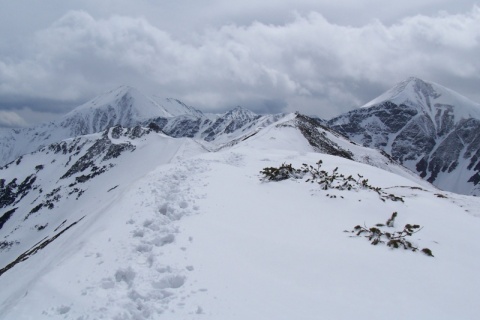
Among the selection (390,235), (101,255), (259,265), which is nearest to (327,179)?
(390,235)

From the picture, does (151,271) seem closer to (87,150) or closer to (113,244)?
(113,244)

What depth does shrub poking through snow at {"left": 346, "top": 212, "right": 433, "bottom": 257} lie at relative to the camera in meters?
9.97

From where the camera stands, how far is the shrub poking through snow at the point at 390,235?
9969mm

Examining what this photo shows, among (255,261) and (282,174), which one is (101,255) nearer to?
(255,261)

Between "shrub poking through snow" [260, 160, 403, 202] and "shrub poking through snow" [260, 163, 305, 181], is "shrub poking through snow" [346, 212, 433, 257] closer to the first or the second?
"shrub poking through snow" [260, 160, 403, 202]

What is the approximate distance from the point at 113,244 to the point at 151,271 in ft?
7.60

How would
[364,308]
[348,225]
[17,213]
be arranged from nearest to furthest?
1. [364,308]
2. [348,225]
3. [17,213]


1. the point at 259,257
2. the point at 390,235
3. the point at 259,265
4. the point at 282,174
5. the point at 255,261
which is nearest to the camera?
the point at 259,265

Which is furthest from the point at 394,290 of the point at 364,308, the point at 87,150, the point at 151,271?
the point at 87,150

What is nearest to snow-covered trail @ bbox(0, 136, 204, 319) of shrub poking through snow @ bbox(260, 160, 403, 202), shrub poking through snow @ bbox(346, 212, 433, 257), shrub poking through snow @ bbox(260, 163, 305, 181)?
shrub poking through snow @ bbox(260, 163, 305, 181)

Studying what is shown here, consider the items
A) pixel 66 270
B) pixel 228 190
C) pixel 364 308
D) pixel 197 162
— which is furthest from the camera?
pixel 197 162

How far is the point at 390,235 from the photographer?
10.6 metres

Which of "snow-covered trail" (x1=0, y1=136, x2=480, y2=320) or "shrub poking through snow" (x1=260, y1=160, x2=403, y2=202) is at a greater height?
"shrub poking through snow" (x1=260, y1=160, x2=403, y2=202)

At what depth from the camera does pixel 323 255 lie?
940 centimetres
